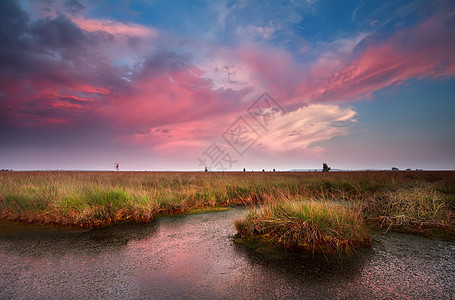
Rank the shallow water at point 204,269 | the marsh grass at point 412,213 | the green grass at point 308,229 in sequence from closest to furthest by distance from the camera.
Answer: the shallow water at point 204,269
the green grass at point 308,229
the marsh grass at point 412,213

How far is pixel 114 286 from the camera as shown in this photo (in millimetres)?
3111

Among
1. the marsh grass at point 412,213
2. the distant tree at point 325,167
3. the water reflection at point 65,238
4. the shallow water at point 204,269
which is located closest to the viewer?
the shallow water at point 204,269

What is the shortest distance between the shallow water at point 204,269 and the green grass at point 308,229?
14.0 inches

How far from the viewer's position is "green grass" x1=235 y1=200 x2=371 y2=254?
4.40 m

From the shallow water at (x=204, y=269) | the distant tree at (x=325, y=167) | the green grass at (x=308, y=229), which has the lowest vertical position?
the shallow water at (x=204, y=269)

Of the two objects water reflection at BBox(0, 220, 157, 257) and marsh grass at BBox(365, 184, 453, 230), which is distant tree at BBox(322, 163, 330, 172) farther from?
water reflection at BBox(0, 220, 157, 257)

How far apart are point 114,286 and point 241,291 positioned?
5.72ft

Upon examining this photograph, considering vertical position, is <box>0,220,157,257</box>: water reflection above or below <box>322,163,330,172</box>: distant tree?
below

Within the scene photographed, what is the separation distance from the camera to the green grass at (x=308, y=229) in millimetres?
4402

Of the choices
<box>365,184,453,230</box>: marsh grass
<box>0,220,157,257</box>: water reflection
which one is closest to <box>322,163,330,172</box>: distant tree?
<box>365,184,453,230</box>: marsh grass

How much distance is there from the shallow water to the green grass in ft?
1.17

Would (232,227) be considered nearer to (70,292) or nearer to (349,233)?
(349,233)

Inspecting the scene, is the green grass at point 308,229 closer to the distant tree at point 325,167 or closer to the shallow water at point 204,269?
the shallow water at point 204,269

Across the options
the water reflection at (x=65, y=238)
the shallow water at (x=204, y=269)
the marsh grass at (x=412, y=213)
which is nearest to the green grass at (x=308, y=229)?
the shallow water at (x=204, y=269)
